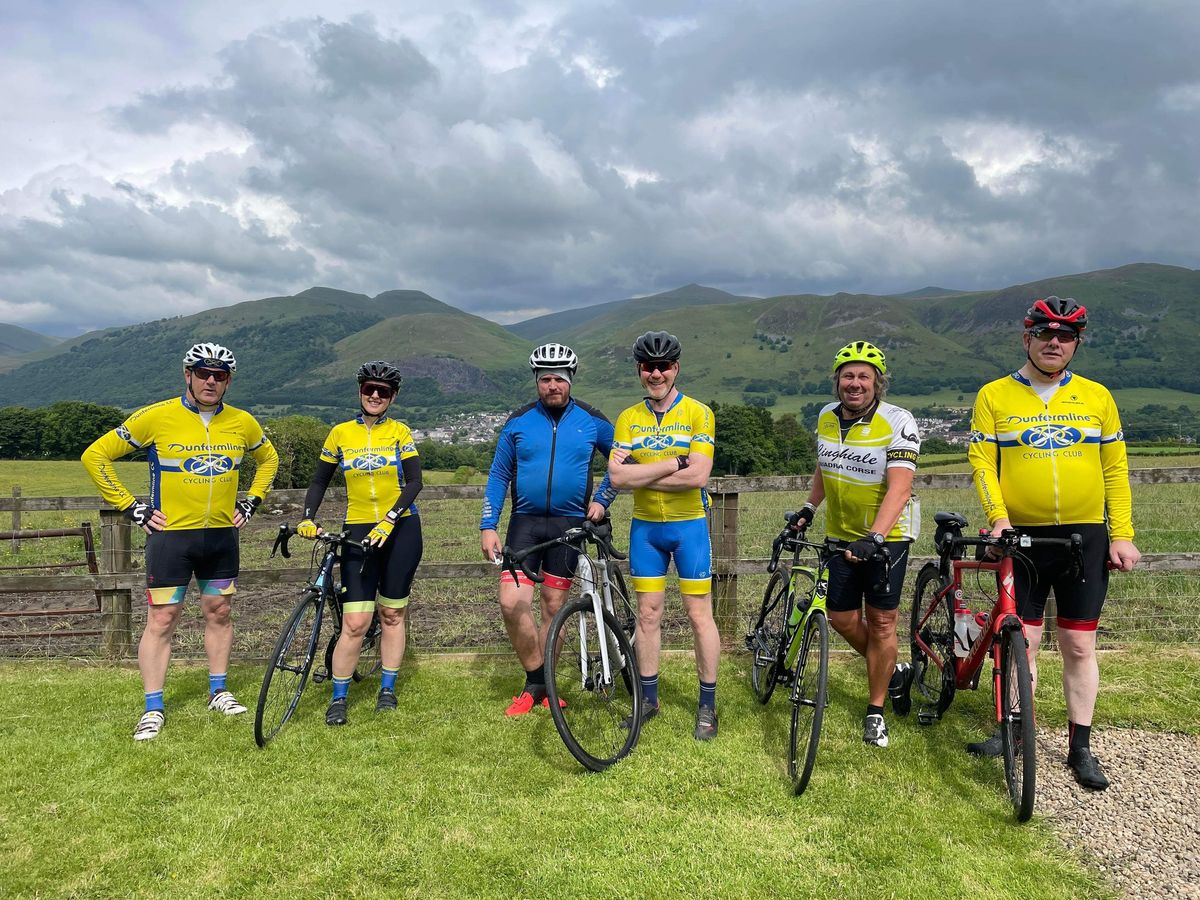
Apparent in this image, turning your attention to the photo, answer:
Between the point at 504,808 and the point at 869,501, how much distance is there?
115 inches

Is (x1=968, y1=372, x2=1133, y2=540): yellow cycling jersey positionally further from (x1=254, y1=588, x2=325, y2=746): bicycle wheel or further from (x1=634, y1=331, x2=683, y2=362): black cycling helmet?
(x1=254, y1=588, x2=325, y2=746): bicycle wheel

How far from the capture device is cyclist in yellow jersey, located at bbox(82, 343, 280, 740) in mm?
5020

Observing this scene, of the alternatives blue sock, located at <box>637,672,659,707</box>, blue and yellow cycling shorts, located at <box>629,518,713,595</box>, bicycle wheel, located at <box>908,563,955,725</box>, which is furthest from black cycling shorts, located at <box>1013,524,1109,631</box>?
blue sock, located at <box>637,672,659,707</box>

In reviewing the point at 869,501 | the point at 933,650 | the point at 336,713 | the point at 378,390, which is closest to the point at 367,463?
the point at 378,390

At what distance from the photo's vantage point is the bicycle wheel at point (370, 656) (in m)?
5.86

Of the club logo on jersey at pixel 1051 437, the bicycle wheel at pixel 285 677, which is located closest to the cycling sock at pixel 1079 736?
the club logo on jersey at pixel 1051 437

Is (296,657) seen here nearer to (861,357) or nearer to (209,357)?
(209,357)

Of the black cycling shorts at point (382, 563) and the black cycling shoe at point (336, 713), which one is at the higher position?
the black cycling shorts at point (382, 563)

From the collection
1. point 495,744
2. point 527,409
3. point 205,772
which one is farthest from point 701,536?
point 205,772

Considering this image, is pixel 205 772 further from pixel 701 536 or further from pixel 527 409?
pixel 701 536

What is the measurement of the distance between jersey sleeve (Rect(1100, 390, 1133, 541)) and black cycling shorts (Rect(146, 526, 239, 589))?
6060mm

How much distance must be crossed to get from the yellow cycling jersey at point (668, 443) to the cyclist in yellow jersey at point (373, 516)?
1.74 meters

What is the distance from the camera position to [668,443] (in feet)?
15.4

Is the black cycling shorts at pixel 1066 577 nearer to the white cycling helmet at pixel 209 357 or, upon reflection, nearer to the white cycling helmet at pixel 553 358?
the white cycling helmet at pixel 553 358
